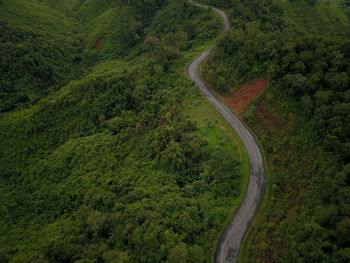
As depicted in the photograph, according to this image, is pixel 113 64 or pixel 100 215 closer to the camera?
pixel 100 215

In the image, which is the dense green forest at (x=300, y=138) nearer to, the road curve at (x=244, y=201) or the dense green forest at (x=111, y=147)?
the road curve at (x=244, y=201)

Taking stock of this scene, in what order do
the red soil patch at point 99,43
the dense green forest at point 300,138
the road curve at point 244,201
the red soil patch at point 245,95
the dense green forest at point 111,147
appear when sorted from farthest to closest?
the red soil patch at point 99,43 < the red soil patch at point 245,95 < the dense green forest at point 111,147 < the road curve at point 244,201 < the dense green forest at point 300,138

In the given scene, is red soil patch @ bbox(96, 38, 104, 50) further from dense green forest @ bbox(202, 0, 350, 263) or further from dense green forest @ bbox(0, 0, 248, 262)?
dense green forest @ bbox(202, 0, 350, 263)

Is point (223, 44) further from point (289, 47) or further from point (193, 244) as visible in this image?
point (193, 244)

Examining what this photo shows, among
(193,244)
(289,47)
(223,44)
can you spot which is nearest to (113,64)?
(223,44)

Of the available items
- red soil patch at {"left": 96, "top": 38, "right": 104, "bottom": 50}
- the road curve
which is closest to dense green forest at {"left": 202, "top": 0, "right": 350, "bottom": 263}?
the road curve

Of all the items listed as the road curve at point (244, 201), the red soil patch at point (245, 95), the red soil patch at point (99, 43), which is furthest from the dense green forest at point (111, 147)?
the red soil patch at point (245, 95)

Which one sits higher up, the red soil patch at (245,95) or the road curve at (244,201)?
the red soil patch at (245,95)
